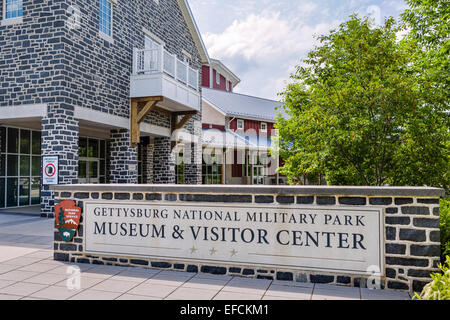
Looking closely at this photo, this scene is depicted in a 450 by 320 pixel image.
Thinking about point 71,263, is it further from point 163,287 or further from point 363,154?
point 363,154

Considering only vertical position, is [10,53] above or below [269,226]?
above

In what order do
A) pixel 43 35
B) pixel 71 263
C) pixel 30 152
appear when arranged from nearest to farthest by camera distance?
pixel 71 263, pixel 43 35, pixel 30 152

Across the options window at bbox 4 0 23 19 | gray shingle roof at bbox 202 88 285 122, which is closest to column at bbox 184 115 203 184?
gray shingle roof at bbox 202 88 285 122

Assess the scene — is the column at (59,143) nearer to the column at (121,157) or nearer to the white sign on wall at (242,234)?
the column at (121,157)

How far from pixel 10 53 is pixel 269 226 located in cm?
1135

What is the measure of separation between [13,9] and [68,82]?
3349 millimetres

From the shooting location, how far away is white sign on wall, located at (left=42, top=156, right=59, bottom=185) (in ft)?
37.3

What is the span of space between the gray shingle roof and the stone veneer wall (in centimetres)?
2174

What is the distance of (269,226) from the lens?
5.11 meters

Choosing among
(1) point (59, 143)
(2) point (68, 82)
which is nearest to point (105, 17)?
(2) point (68, 82)

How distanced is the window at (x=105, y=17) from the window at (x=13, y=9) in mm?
2527

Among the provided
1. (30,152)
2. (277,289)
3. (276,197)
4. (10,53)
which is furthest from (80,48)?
(277,289)

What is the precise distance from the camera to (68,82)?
1169cm

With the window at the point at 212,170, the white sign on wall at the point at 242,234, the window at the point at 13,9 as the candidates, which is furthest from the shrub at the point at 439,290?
the window at the point at 212,170
